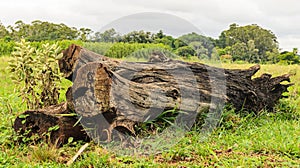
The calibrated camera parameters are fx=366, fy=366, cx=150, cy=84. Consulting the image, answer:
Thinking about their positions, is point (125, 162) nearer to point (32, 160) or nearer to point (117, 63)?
point (32, 160)

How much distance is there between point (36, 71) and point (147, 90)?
132 cm

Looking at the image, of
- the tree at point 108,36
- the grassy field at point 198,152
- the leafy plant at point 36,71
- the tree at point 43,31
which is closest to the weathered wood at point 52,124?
the grassy field at point 198,152

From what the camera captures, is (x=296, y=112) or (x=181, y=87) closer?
(x=181, y=87)

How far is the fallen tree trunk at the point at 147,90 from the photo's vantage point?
3643 mm

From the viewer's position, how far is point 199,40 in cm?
555

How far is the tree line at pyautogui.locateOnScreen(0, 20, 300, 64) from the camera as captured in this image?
5.46 metres

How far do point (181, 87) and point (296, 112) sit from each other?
7.03ft

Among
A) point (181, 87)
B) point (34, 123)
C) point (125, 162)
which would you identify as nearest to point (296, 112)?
point (181, 87)

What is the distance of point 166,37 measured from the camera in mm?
5840

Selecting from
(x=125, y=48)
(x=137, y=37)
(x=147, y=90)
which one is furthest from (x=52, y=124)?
(x=125, y=48)

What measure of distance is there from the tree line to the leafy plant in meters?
0.46

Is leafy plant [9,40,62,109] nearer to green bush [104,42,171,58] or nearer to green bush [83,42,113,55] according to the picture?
green bush [83,42,113,55]

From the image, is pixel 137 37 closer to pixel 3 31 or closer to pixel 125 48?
pixel 125 48

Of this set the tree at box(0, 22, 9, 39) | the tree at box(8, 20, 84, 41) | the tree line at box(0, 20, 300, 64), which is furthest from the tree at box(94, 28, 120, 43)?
the tree at box(0, 22, 9, 39)
